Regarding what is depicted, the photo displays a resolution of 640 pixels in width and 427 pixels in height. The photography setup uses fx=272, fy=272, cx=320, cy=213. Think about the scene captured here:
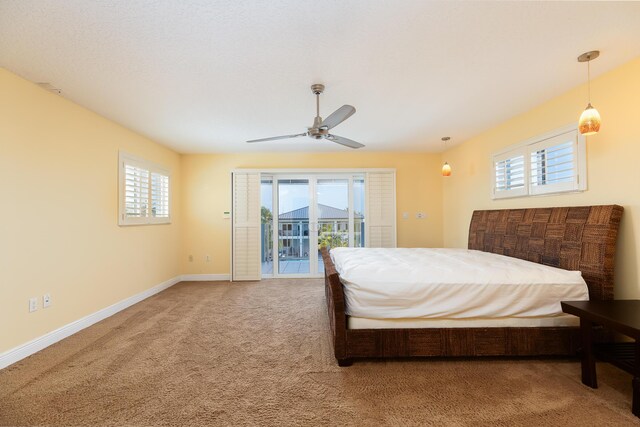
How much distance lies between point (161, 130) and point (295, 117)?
199 centimetres

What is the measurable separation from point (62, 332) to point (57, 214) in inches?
46.7

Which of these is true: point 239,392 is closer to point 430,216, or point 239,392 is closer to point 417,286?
point 417,286

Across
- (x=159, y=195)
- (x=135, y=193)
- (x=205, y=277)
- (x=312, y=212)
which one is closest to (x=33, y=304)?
(x=135, y=193)

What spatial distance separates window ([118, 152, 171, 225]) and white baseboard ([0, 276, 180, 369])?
108 cm

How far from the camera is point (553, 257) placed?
2.69m

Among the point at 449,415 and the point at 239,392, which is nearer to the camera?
the point at 449,415

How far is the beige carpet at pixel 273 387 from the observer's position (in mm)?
1651

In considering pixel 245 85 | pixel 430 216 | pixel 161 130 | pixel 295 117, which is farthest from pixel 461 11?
pixel 430 216

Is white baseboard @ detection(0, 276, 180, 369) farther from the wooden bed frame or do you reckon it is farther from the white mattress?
the white mattress

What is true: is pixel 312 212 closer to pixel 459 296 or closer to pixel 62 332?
pixel 459 296

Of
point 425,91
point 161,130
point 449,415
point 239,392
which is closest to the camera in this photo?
point 449,415

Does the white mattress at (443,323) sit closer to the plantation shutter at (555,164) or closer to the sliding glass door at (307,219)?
the plantation shutter at (555,164)

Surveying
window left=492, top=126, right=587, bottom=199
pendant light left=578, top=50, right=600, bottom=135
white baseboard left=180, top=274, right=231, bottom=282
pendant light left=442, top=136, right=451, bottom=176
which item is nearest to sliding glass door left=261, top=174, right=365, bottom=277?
white baseboard left=180, top=274, right=231, bottom=282

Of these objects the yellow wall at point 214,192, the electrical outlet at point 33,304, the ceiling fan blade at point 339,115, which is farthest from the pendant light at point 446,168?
the electrical outlet at point 33,304
